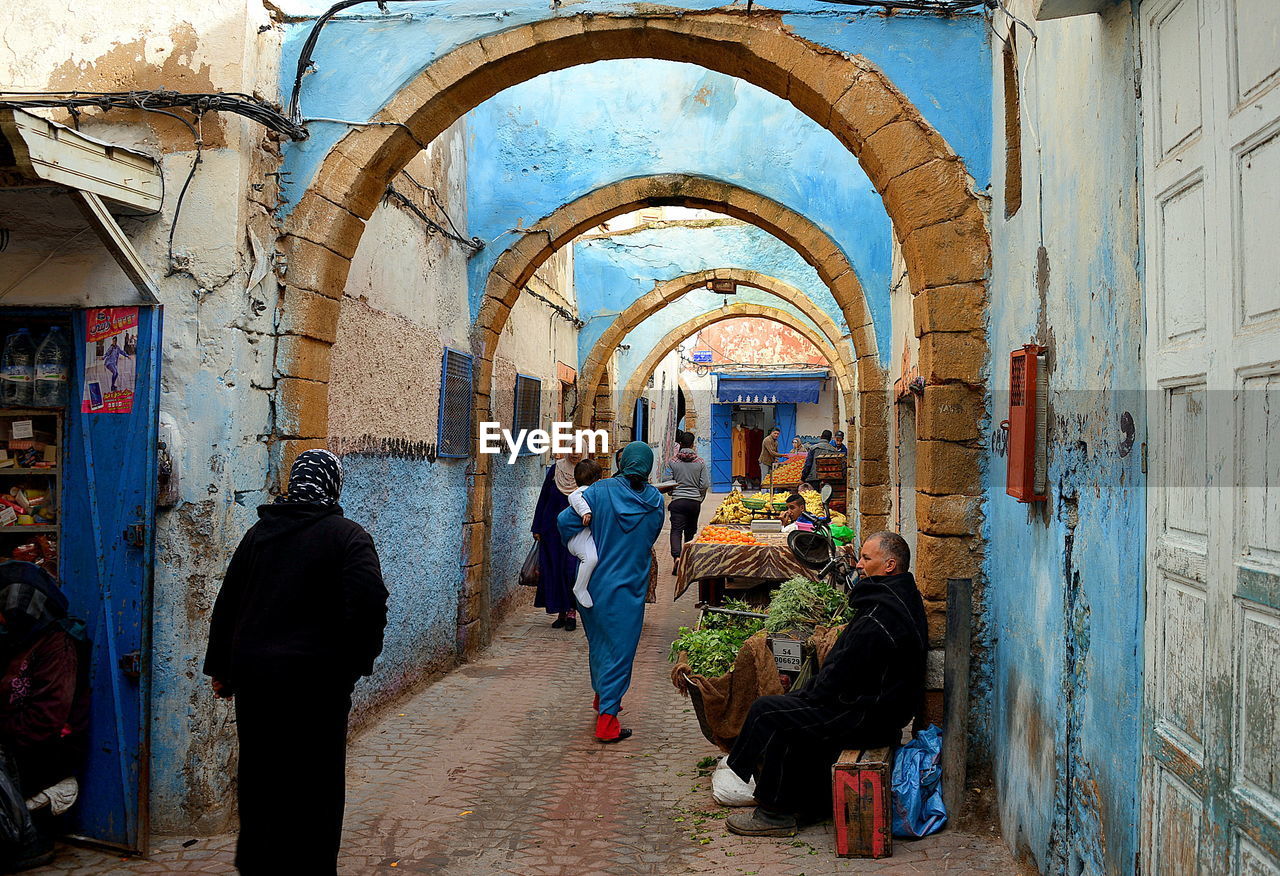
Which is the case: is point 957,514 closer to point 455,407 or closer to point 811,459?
point 455,407

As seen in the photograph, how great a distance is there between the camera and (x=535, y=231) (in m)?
8.85

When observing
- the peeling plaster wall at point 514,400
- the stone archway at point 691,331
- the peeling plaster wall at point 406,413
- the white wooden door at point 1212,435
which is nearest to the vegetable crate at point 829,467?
the peeling plaster wall at point 514,400

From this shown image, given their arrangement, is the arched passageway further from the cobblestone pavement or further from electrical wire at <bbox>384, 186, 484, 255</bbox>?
the cobblestone pavement

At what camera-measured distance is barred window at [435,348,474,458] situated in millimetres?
7594

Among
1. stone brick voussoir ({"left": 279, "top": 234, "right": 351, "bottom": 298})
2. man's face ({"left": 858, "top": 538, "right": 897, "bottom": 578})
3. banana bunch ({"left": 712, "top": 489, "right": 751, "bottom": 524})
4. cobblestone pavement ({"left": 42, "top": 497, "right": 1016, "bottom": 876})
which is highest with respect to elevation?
stone brick voussoir ({"left": 279, "top": 234, "right": 351, "bottom": 298})

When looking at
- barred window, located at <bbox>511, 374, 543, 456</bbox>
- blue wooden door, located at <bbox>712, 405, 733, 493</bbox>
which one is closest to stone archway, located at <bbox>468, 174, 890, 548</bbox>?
barred window, located at <bbox>511, 374, 543, 456</bbox>

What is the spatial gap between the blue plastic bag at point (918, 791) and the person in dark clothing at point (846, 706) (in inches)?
4.6

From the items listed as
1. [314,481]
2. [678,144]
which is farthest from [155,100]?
[678,144]

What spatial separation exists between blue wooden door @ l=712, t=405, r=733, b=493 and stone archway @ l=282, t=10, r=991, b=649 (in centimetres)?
2445

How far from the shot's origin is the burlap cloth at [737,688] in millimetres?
4828

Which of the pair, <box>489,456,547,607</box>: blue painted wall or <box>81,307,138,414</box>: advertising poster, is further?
<box>489,456,547,607</box>: blue painted wall

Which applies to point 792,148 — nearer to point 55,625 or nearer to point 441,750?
point 441,750

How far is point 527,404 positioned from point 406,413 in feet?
12.9

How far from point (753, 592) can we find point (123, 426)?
187 inches
